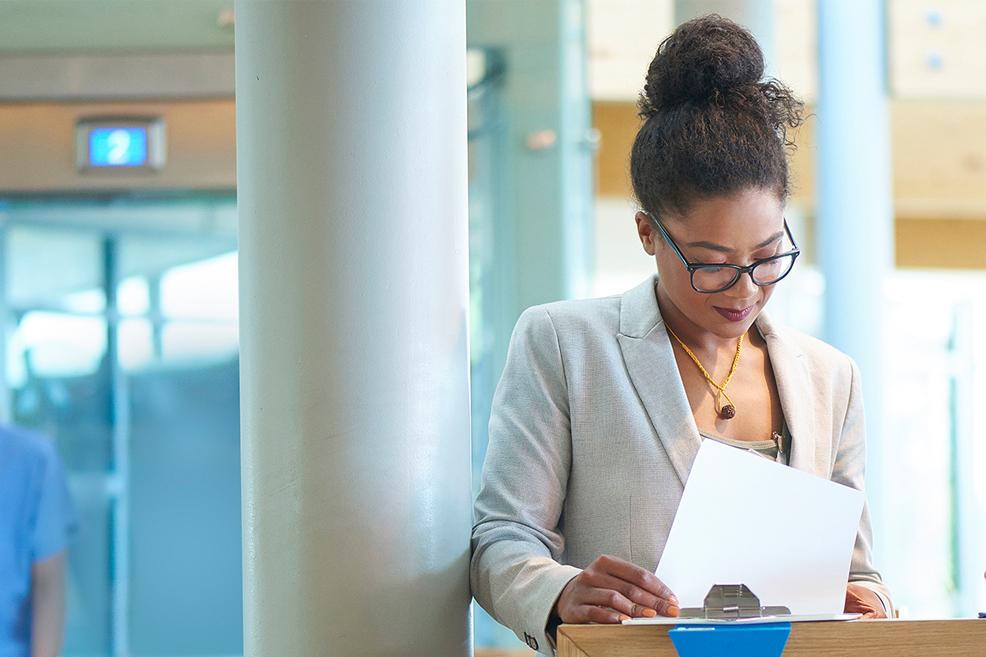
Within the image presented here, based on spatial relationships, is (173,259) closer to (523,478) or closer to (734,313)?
(523,478)

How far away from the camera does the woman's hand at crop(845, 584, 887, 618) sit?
1.32 metres

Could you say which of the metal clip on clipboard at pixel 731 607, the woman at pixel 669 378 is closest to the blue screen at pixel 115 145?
the woman at pixel 669 378

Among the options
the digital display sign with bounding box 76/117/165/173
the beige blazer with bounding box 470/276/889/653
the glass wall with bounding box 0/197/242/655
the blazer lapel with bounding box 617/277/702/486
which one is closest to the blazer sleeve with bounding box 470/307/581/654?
the beige blazer with bounding box 470/276/889/653

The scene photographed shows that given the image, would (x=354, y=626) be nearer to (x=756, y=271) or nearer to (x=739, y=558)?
(x=739, y=558)

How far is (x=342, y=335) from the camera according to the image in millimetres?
1301

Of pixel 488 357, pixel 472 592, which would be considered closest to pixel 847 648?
pixel 472 592

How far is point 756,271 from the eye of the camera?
1.34m

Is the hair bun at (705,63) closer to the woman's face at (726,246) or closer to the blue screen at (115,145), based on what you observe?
the woman's face at (726,246)

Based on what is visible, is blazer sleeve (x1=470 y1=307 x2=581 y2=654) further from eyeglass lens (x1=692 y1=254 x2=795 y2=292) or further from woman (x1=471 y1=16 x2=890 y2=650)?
eyeglass lens (x1=692 y1=254 x2=795 y2=292)

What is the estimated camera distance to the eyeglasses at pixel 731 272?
1.33 metres

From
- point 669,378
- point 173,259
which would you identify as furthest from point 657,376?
point 173,259

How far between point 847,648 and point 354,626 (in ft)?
1.97

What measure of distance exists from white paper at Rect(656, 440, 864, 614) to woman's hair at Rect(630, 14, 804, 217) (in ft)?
1.28

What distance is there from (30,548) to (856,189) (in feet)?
9.83
